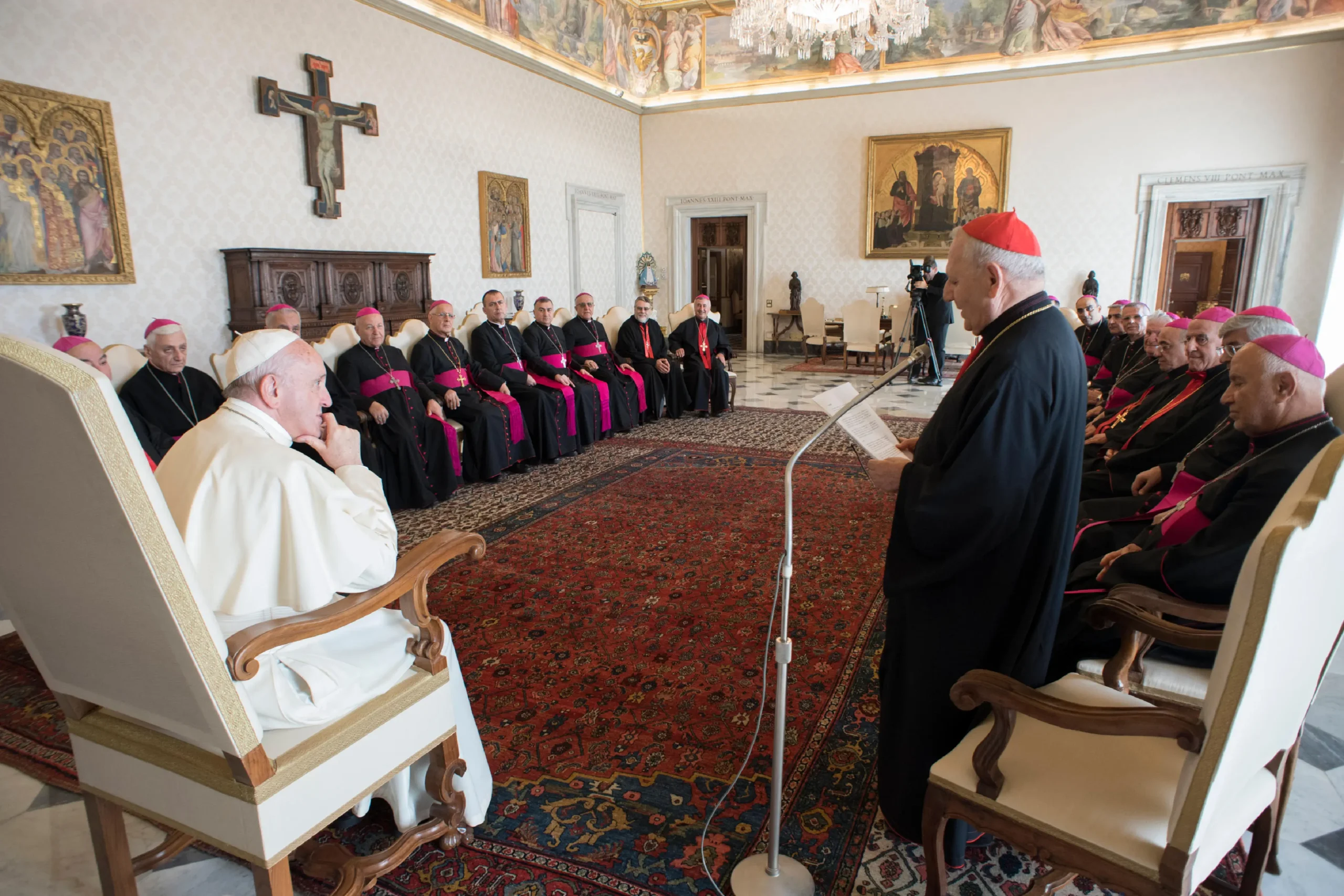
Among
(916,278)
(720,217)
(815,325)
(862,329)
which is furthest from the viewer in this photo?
(720,217)

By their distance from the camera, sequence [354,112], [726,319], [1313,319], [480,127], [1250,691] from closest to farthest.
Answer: [1250,691] → [354,112] → [480,127] → [1313,319] → [726,319]

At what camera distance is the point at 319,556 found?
1.78m

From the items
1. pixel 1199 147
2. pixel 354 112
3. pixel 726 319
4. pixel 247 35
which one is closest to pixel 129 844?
pixel 247 35

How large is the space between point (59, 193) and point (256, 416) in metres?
5.85

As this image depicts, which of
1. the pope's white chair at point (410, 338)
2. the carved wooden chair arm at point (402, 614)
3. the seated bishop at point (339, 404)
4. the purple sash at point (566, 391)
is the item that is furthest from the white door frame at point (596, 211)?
the carved wooden chair arm at point (402, 614)

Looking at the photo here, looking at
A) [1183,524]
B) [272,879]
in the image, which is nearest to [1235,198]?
[1183,524]

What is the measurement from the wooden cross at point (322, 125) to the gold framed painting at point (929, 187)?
854cm

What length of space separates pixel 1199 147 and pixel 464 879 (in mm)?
13808

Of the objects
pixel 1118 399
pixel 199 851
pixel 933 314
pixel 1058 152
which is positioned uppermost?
pixel 1058 152

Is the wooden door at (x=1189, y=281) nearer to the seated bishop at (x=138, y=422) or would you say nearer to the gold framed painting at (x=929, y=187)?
the gold framed painting at (x=929, y=187)

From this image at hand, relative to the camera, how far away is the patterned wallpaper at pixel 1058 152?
11094 millimetres

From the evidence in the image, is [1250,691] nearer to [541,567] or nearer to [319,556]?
[319,556]

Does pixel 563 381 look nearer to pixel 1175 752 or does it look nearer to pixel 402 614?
pixel 402 614

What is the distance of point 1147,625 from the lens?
6.62ft
